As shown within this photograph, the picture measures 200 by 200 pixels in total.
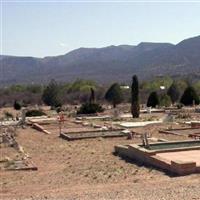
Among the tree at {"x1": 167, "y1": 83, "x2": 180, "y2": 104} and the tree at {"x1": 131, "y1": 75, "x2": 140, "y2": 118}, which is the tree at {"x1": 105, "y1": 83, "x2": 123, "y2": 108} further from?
the tree at {"x1": 131, "y1": 75, "x2": 140, "y2": 118}

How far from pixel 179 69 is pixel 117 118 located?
152270 millimetres

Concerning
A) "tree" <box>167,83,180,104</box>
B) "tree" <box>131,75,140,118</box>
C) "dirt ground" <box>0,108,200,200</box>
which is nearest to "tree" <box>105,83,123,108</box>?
"tree" <box>167,83,180,104</box>

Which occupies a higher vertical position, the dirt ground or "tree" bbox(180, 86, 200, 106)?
"tree" bbox(180, 86, 200, 106)

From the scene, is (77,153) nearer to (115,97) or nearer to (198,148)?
(198,148)

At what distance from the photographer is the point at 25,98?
79.6 metres

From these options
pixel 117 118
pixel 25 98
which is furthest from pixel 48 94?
pixel 117 118

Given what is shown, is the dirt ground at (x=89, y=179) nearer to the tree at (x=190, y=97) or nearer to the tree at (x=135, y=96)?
the tree at (x=135, y=96)

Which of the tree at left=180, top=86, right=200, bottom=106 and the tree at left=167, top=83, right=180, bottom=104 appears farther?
the tree at left=167, top=83, right=180, bottom=104

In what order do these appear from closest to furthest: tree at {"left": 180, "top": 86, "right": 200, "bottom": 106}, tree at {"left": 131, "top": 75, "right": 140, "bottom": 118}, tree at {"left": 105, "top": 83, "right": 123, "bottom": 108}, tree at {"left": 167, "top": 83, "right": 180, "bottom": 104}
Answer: tree at {"left": 131, "top": 75, "right": 140, "bottom": 118}, tree at {"left": 180, "top": 86, "right": 200, "bottom": 106}, tree at {"left": 105, "top": 83, "right": 123, "bottom": 108}, tree at {"left": 167, "top": 83, "right": 180, "bottom": 104}

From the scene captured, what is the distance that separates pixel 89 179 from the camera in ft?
47.7

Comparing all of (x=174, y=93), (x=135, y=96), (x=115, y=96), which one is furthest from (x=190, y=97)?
(x=135, y=96)

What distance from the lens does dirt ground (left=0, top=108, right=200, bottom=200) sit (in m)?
12.3

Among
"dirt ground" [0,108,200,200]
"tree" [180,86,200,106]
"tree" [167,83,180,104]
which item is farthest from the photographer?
"tree" [167,83,180,104]

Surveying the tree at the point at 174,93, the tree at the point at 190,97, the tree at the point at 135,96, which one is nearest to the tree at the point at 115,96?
the tree at the point at 174,93
